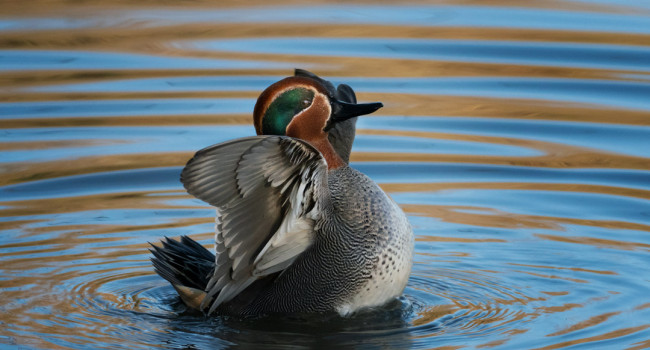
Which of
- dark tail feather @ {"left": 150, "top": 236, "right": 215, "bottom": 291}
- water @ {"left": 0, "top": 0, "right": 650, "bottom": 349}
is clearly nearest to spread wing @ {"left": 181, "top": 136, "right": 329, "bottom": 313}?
dark tail feather @ {"left": 150, "top": 236, "right": 215, "bottom": 291}

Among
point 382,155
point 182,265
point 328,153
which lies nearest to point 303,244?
point 328,153

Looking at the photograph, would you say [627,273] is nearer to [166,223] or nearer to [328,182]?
[328,182]

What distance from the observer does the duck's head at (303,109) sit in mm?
5758

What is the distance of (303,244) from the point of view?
5.80m

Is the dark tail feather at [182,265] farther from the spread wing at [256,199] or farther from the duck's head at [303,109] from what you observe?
the duck's head at [303,109]

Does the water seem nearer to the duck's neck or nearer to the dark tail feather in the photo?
the dark tail feather

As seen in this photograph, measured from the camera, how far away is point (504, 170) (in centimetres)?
855

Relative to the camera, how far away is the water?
591cm

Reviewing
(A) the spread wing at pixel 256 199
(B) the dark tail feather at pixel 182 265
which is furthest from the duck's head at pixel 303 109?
(B) the dark tail feather at pixel 182 265

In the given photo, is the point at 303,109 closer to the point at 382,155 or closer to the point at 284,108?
the point at 284,108

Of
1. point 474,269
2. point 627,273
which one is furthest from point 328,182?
point 627,273

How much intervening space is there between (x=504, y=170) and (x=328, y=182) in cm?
280

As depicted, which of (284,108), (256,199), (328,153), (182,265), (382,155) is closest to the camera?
(256,199)

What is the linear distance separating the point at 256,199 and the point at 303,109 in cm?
65
